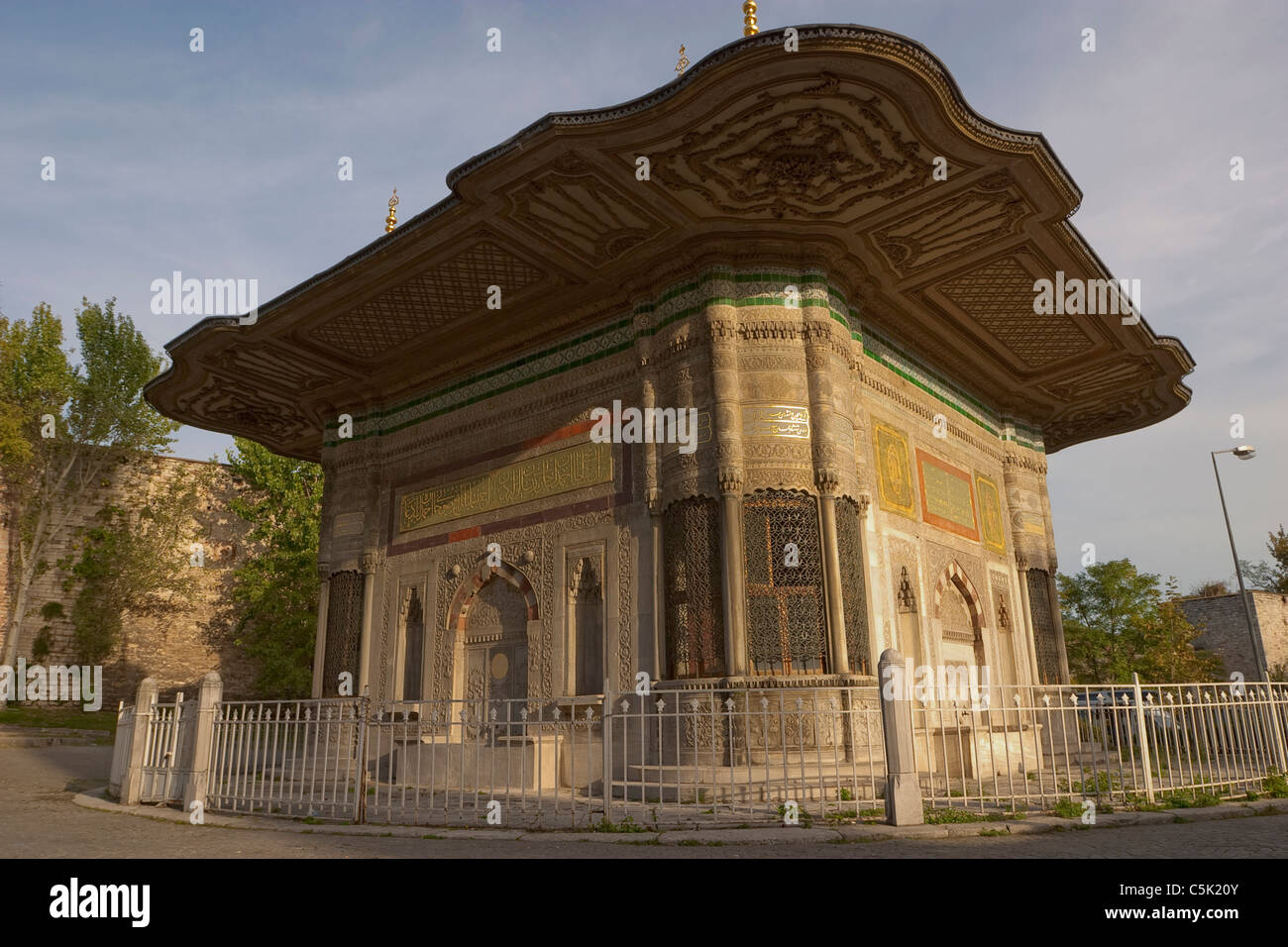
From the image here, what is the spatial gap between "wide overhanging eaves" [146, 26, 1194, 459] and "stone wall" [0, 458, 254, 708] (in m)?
10.5

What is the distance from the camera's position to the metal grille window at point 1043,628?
13.0 metres

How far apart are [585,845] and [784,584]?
3.89 metres

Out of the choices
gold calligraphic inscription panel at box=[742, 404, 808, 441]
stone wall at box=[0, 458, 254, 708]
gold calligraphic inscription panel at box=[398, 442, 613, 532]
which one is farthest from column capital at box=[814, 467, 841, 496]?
stone wall at box=[0, 458, 254, 708]

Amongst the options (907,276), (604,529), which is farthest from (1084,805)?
(907,276)

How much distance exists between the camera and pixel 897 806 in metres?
5.70

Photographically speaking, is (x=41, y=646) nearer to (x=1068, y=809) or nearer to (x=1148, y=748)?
(x=1068, y=809)

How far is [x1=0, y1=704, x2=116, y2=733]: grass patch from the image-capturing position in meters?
17.3

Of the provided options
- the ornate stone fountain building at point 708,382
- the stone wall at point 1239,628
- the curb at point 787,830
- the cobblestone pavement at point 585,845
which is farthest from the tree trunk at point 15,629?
the stone wall at point 1239,628

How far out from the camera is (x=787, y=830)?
5.57m

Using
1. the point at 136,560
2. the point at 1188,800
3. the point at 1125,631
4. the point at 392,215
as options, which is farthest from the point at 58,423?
the point at 1125,631

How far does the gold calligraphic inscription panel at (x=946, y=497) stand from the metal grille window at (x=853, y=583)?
2283mm

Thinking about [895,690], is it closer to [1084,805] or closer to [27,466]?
[1084,805]

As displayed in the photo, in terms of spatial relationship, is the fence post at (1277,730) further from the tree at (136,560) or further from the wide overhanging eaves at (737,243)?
the tree at (136,560)
